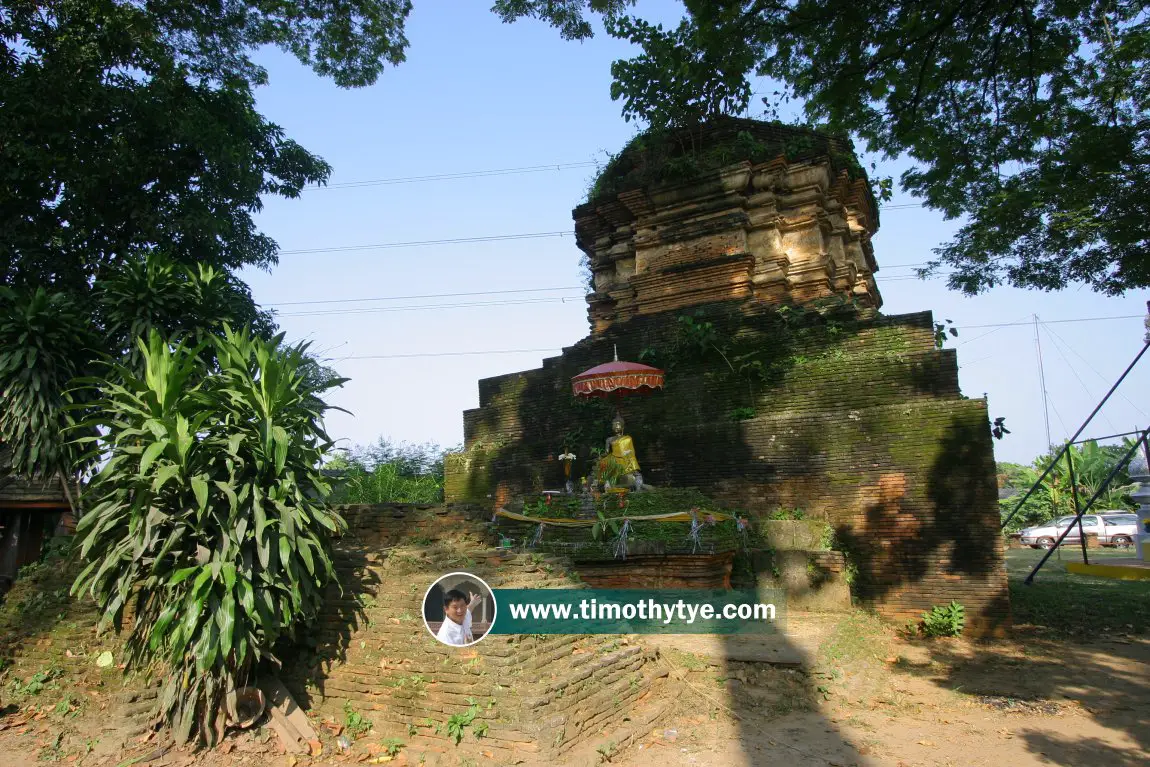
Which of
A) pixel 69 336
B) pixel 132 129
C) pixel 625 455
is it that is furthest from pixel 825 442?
pixel 132 129

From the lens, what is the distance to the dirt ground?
192 inches

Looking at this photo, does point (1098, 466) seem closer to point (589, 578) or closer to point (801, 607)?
point (801, 607)

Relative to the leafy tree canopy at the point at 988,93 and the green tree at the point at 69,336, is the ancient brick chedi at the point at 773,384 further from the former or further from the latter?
the green tree at the point at 69,336

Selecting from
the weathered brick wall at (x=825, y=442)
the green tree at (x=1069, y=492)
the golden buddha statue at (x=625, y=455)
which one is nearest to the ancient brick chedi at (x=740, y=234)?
the weathered brick wall at (x=825, y=442)

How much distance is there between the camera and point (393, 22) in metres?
11.2

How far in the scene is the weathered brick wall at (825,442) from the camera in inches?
324

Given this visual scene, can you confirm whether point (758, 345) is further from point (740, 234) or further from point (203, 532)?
point (203, 532)

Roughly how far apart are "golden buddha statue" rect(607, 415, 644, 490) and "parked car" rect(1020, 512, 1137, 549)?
59.8ft

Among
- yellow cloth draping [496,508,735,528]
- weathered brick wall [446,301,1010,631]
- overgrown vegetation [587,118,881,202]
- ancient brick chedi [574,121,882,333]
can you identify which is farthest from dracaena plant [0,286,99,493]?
overgrown vegetation [587,118,881,202]

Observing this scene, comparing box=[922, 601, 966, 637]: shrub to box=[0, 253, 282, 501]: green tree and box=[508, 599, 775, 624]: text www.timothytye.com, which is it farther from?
box=[0, 253, 282, 501]: green tree

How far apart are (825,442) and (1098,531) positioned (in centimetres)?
1927

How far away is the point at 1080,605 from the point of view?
→ 9.80m

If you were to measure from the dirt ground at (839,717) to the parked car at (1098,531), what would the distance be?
18336 mm

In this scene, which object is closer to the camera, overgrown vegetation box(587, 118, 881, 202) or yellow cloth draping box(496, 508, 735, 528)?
yellow cloth draping box(496, 508, 735, 528)
